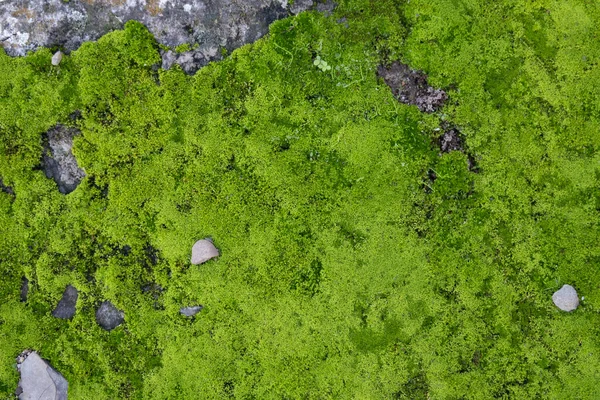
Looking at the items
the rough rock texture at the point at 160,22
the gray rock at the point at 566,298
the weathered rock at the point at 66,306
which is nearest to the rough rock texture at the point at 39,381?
the weathered rock at the point at 66,306

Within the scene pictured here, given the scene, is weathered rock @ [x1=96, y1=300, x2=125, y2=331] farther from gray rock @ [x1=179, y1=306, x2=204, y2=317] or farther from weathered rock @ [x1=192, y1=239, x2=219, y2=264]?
weathered rock @ [x1=192, y1=239, x2=219, y2=264]

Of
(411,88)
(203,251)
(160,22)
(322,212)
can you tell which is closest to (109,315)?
(203,251)

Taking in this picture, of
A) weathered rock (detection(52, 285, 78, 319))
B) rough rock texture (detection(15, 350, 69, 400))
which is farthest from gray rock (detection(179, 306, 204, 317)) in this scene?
rough rock texture (detection(15, 350, 69, 400))

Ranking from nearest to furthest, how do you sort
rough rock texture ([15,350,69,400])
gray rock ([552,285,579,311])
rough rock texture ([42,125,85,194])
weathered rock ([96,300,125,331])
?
gray rock ([552,285,579,311])
rough rock texture ([15,350,69,400])
weathered rock ([96,300,125,331])
rough rock texture ([42,125,85,194])

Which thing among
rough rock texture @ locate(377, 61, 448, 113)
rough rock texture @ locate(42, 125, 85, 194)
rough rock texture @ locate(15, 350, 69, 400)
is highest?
rough rock texture @ locate(377, 61, 448, 113)

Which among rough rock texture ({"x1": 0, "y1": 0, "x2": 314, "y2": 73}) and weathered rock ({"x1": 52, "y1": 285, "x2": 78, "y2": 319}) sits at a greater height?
rough rock texture ({"x1": 0, "y1": 0, "x2": 314, "y2": 73})

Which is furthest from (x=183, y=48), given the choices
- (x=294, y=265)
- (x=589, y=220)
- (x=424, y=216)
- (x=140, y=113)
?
(x=589, y=220)

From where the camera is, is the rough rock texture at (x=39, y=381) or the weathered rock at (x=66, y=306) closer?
the rough rock texture at (x=39, y=381)

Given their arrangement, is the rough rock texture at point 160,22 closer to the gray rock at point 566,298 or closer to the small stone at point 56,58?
the small stone at point 56,58
